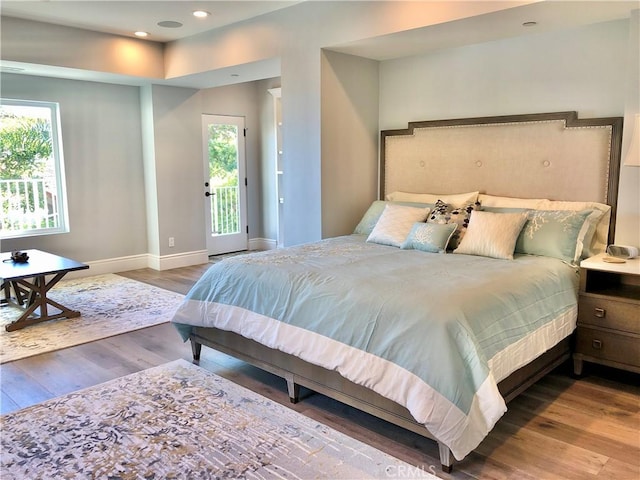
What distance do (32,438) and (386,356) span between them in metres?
1.80

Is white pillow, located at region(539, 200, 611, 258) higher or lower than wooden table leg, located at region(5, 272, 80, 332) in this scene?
higher

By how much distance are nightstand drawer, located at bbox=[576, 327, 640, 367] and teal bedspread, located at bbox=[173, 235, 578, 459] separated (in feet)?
0.42

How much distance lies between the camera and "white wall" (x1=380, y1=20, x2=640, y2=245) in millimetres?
3482

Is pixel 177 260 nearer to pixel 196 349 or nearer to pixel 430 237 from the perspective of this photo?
pixel 196 349

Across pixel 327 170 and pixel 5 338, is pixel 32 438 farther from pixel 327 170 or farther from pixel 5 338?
pixel 327 170

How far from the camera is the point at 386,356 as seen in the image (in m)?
2.31

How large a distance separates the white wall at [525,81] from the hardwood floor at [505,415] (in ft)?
3.78

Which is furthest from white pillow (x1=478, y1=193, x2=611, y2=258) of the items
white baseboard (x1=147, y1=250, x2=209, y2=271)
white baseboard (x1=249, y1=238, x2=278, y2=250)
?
white baseboard (x1=249, y1=238, x2=278, y2=250)

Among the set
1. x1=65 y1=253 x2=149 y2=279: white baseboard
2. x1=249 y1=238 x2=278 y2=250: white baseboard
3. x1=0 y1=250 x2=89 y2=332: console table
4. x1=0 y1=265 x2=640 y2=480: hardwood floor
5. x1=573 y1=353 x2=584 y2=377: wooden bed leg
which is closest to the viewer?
x1=0 y1=265 x2=640 y2=480: hardwood floor

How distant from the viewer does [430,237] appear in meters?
3.57

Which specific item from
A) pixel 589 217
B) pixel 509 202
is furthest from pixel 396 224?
pixel 589 217

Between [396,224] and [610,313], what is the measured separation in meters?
1.55

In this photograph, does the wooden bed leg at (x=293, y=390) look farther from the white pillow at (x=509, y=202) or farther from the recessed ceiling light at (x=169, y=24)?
the recessed ceiling light at (x=169, y=24)

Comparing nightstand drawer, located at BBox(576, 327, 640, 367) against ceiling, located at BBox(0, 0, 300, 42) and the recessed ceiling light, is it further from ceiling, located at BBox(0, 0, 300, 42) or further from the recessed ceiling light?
the recessed ceiling light
